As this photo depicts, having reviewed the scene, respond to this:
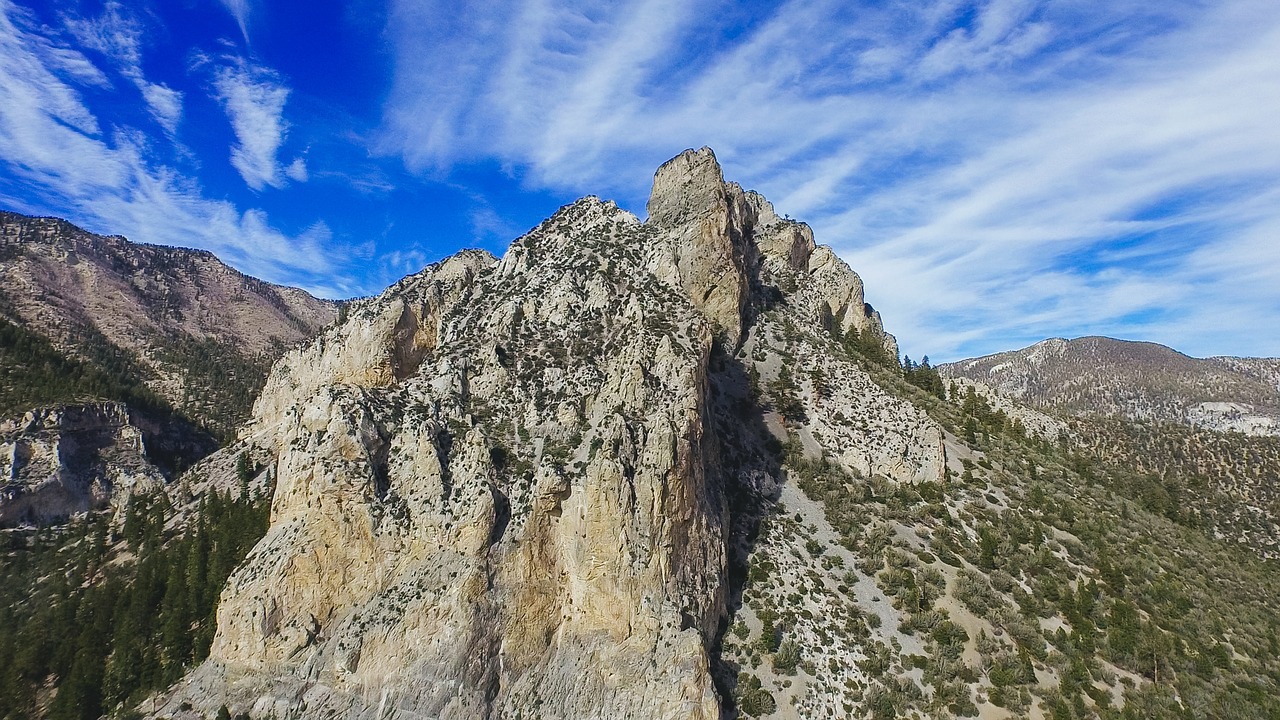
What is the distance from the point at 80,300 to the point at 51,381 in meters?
104

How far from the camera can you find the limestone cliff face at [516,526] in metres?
36.0

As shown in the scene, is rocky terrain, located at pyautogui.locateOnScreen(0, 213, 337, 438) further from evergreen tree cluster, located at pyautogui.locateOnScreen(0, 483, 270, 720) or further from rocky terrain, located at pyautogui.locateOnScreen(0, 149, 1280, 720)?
rocky terrain, located at pyautogui.locateOnScreen(0, 149, 1280, 720)

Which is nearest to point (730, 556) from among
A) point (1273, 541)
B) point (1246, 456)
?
point (1273, 541)

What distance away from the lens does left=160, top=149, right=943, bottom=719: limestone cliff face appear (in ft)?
118

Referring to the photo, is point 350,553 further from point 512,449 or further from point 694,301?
point 694,301

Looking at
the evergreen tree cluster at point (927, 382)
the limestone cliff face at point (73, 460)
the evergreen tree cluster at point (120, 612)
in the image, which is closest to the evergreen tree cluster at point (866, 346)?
the evergreen tree cluster at point (927, 382)

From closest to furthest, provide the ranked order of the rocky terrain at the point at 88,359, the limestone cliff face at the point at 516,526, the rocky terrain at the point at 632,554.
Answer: the limestone cliff face at the point at 516,526, the rocky terrain at the point at 632,554, the rocky terrain at the point at 88,359

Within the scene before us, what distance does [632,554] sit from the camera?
127 feet

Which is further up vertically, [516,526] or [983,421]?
[983,421]

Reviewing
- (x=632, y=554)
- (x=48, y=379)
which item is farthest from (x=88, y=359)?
(x=632, y=554)

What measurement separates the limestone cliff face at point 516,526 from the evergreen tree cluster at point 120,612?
1227 cm

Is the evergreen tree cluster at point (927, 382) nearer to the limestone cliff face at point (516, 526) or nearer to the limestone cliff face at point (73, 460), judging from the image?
the limestone cliff face at point (516, 526)

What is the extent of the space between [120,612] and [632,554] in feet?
178

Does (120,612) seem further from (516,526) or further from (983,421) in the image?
(983,421)
